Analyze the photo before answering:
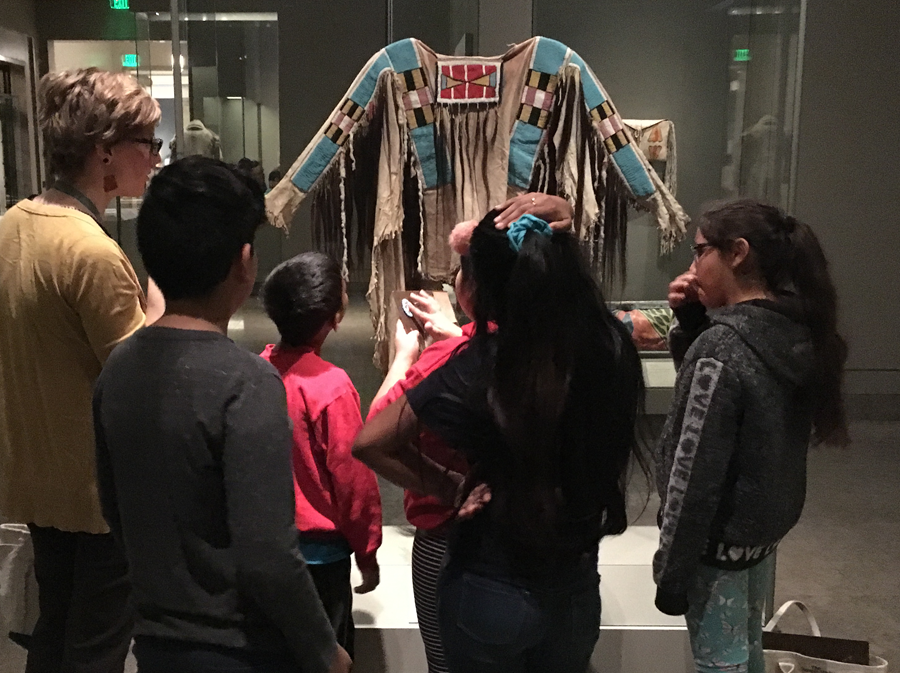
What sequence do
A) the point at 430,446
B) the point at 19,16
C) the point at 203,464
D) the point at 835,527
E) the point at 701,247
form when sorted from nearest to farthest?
the point at 203,464 → the point at 430,446 → the point at 701,247 → the point at 19,16 → the point at 835,527

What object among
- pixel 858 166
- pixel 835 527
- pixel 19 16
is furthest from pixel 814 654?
pixel 858 166

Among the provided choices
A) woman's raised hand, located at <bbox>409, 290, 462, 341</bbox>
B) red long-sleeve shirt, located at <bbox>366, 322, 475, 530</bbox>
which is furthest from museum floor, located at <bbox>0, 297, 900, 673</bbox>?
red long-sleeve shirt, located at <bbox>366, 322, 475, 530</bbox>

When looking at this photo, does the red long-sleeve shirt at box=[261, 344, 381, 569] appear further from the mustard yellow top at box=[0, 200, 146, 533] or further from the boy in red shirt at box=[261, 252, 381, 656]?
the mustard yellow top at box=[0, 200, 146, 533]

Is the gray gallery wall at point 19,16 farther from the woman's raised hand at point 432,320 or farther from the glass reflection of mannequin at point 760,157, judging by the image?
the glass reflection of mannequin at point 760,157

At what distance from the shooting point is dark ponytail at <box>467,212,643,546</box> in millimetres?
1301

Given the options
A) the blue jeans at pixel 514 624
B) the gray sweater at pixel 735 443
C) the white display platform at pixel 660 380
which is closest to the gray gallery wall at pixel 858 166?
the white display platform at pixel 660 380

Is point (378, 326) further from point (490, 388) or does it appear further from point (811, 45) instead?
point (811, 45)

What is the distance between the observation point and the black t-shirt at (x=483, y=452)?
133 cm

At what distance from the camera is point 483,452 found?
1.35m

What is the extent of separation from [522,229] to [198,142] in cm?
154

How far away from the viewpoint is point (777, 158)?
107 inches

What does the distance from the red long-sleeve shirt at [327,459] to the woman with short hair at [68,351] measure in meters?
0.37

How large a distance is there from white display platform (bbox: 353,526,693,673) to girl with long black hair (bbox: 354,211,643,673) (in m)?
1.03

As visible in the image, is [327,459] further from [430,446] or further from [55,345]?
[55,345]
